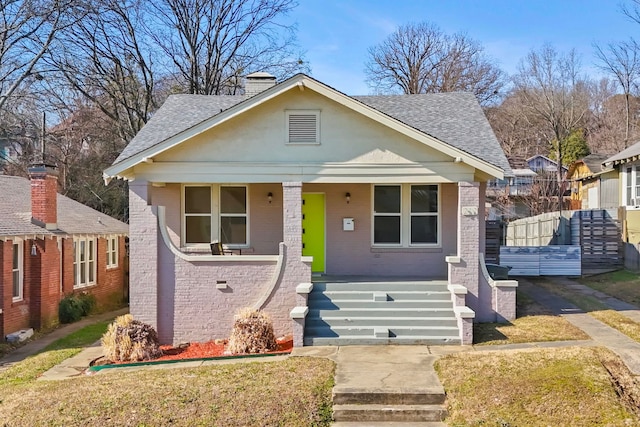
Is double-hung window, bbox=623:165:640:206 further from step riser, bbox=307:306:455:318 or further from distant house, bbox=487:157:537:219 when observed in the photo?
distant house, bbox=487:157:537:219

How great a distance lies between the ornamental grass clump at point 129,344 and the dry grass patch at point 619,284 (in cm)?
1205

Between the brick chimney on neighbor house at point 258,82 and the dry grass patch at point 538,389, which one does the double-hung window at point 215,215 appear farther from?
the dry grass patch at point 538,389

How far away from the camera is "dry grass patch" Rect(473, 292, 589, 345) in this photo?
10531mm

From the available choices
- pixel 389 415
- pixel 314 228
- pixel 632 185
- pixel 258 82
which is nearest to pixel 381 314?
pixel 314 228

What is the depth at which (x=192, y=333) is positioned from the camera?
39.3 ft

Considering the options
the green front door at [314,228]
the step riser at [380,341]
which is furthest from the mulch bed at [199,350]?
the green front door at [314,228]

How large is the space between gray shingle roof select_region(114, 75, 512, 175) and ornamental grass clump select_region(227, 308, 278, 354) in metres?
4.66

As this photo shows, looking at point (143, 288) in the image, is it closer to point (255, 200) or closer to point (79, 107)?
point (255, 200)

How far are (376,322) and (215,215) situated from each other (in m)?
5.32

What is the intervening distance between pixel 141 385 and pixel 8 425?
189cm

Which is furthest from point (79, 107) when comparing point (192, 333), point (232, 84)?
point (192, 333)

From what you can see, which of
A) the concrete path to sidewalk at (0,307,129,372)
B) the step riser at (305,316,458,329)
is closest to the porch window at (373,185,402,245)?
the step riser at (305,316,458,329)

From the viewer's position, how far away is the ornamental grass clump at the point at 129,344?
10.8 meters

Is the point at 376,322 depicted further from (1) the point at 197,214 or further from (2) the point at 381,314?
(1) the point at 197,214
